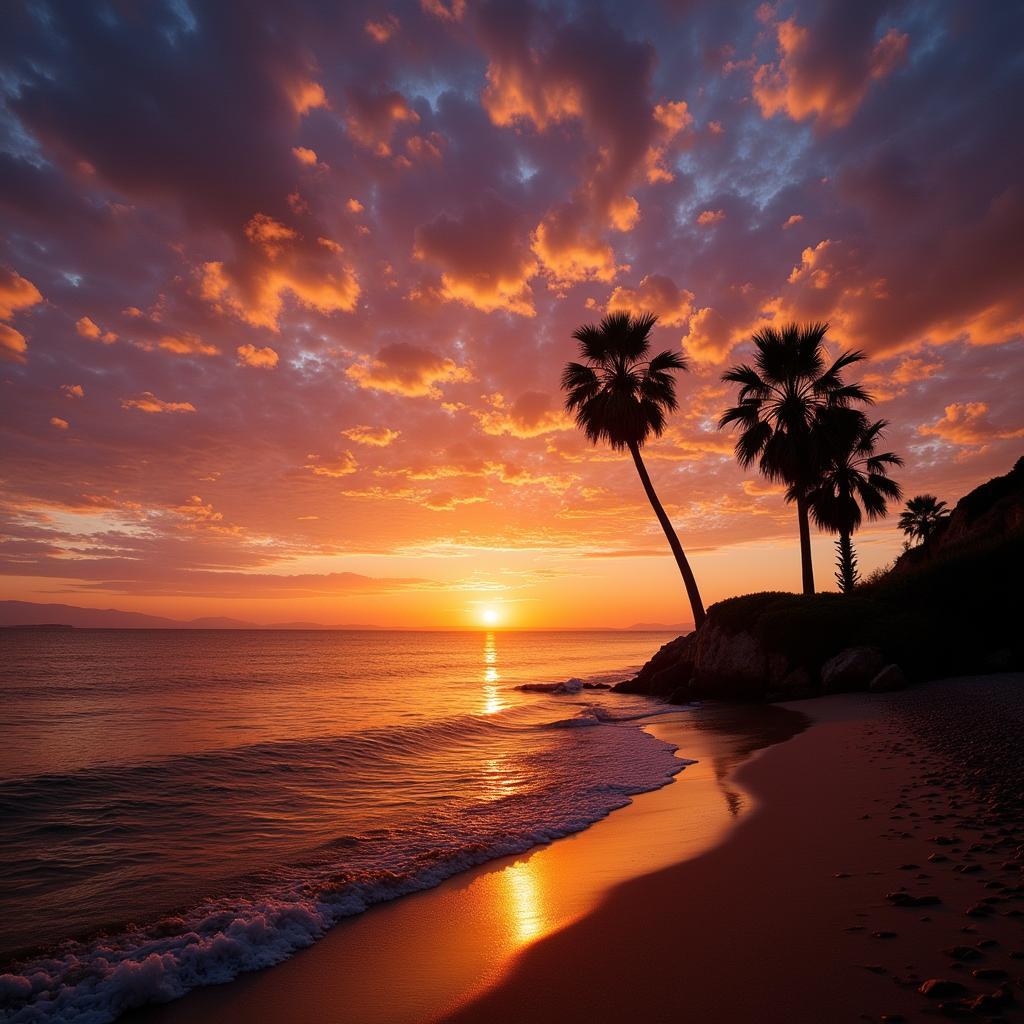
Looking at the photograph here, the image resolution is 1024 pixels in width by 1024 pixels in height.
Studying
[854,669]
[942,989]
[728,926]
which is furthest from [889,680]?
[942,989]

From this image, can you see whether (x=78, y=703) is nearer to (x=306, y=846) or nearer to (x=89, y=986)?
(x=306, y=846)

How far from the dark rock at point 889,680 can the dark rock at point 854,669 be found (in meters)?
0.73

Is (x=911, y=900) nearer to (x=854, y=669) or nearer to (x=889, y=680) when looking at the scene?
(x=889, y=680)

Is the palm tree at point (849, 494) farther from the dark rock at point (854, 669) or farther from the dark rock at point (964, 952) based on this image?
the dark rock at point (964, 952)

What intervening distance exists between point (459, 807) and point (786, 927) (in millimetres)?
6715

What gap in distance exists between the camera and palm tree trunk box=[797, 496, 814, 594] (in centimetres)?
2786

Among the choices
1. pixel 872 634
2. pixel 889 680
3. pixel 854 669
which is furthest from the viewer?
pixel 872 634

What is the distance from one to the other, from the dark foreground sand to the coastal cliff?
1264 centimetres

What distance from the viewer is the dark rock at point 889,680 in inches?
708

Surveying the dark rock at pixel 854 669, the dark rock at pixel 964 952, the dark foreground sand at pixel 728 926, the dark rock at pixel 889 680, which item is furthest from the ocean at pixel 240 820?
the dark rock at pixel 889 680

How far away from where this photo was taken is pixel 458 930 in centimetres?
528

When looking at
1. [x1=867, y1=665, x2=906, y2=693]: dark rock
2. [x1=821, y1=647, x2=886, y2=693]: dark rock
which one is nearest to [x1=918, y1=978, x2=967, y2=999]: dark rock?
[x1=867, y1=665, x2=906, y2=693]: dark rock

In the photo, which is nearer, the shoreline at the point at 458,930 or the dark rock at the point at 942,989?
the dark rock at the point at 942,989

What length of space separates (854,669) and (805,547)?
950 centimetres
